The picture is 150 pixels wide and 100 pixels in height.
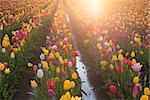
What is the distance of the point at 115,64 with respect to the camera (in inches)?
198

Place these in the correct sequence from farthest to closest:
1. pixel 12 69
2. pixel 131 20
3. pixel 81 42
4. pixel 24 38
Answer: pixel 81 42 → pixel 131 20 → pixel 24 38 → pixel 12 69

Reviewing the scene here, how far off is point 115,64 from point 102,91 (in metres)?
1.00

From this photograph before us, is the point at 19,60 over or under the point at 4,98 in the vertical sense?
over

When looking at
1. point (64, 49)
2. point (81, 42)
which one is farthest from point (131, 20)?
point (64, 49)

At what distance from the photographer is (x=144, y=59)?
19.6 feet

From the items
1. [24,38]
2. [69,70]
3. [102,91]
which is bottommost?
[102,91]

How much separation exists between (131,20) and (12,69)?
4.51 meters

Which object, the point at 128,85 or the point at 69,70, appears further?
the point at 69,70

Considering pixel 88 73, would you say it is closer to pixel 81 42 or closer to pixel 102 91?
pixel 102 91

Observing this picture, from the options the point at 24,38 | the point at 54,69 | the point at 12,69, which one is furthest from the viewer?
the point at 24,38

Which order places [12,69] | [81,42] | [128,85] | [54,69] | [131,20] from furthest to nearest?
[81,42]
[131,20]
[12,69]
[54,69]
[128,85]

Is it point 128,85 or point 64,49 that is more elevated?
point 64,49

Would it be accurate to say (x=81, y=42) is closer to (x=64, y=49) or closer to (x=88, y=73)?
(x=88, y=73)

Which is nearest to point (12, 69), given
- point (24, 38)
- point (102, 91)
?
point (24, 38)
